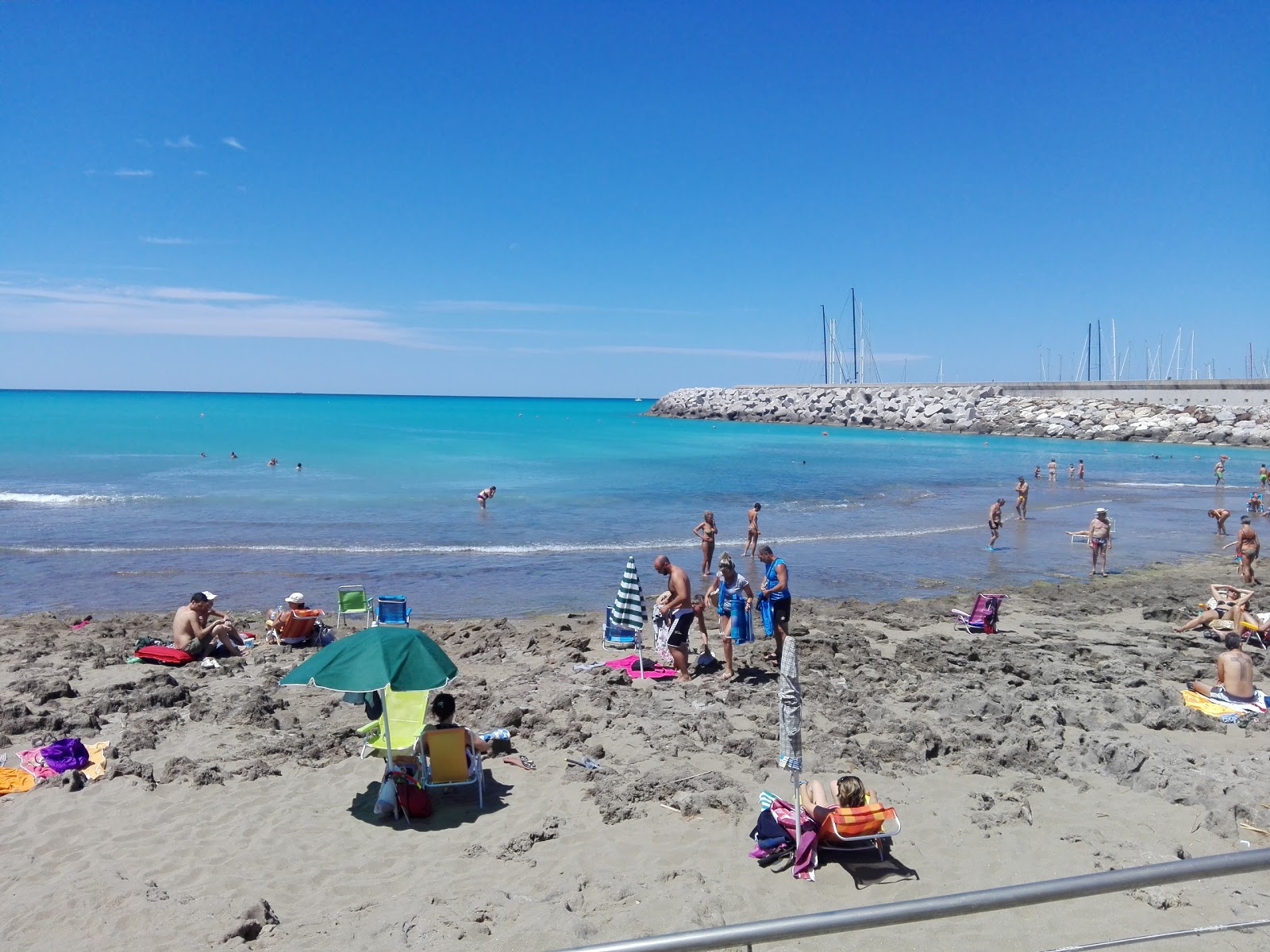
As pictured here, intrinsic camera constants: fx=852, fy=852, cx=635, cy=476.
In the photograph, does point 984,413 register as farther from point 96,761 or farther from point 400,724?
point 96,761

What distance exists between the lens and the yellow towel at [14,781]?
281 inches

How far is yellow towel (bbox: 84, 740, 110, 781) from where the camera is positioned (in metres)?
7.46

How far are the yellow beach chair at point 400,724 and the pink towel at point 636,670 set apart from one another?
341 centimetres

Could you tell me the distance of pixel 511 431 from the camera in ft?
315

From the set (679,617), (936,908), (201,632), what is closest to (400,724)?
(679,617)

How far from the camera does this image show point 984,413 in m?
81.8

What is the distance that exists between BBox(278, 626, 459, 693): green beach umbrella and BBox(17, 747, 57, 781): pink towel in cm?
257

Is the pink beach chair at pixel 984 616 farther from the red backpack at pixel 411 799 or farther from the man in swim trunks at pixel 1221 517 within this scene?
the man in swim trunks at pixel 1221 517

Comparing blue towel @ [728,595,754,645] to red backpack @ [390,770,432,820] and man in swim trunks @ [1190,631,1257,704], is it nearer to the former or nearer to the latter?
red backpack @ [390,770,432,820]

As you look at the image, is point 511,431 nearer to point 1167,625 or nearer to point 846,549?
point 846,549

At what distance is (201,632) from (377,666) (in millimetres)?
5599

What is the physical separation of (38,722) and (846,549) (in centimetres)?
1717

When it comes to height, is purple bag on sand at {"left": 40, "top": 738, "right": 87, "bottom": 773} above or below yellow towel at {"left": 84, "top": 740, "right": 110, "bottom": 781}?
above

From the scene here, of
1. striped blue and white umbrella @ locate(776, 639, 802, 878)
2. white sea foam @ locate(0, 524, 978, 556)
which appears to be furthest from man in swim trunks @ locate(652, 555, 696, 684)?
white sea foam @ locate(0, 524, 978, 556)
